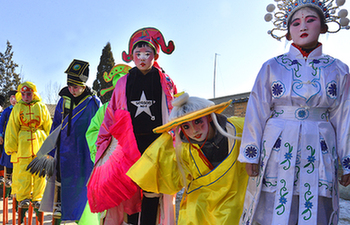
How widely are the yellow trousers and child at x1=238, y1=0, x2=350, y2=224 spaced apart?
12.6 feet

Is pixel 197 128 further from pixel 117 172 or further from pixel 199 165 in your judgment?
pixel 117 172

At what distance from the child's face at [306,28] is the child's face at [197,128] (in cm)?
92

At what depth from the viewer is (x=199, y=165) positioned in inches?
90.0

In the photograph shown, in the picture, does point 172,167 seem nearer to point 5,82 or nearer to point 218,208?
point 218,208

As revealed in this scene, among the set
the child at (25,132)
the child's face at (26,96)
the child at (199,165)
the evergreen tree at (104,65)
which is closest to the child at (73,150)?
the child at (25,132)

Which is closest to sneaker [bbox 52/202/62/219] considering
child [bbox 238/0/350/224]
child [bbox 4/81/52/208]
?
child [bbox 4/81/52/208]

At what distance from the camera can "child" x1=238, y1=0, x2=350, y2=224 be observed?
1.88m

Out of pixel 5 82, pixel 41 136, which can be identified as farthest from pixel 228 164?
pixel 5 82

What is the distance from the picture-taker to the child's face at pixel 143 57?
9.89 feet

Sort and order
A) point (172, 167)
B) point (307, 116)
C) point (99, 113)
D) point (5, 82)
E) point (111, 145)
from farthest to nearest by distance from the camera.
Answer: point (5, 82)
point (99, 113)
point (111, 145)
point (172, 167)
point (307, 116)

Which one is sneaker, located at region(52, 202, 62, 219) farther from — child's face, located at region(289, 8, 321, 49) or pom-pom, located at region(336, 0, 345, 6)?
pom-pom, located at region(336, 0, 345, 6)

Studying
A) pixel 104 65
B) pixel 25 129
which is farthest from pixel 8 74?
pixel 25 129

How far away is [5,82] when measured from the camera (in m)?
25.2

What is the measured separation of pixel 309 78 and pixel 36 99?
4.59m
